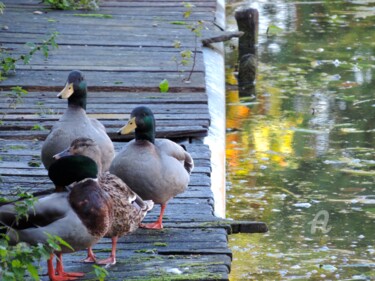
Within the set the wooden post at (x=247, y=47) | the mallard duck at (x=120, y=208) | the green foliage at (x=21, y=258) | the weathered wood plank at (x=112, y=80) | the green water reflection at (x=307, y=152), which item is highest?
the green foliage at (x=21, y=258)

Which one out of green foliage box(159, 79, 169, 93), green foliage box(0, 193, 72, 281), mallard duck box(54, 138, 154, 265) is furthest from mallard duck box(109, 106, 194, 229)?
green foliage box(159, 79, 169, 93)

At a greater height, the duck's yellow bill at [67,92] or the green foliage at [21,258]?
the duck's yellow bill at [67,92]

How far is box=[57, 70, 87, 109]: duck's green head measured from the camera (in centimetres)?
690

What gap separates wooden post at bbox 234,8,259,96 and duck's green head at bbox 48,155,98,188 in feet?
25.2

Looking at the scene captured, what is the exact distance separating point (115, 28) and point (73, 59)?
172 cm

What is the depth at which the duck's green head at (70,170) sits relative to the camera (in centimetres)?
541

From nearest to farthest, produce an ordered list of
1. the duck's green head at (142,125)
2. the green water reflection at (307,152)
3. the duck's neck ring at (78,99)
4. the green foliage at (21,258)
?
1. the green foliage at (21,258)
2. the duck's green head at (142,125)
3. the duck's neck ring at (78,99)
4. the green water reflection at (307,152)

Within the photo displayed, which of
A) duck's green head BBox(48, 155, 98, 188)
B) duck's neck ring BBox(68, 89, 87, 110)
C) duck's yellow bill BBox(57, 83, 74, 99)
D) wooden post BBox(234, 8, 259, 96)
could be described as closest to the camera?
duck's green head BBox(48, 155, 98, 188)

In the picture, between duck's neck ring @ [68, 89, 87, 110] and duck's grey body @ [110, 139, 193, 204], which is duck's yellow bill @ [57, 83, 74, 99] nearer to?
duck's neck ring @ [68, 89, 87, 110]

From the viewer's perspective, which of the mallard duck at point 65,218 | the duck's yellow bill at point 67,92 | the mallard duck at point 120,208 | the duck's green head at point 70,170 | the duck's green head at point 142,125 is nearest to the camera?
the mallard duck at point 65,218

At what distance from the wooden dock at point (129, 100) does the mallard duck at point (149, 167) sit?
231 mm

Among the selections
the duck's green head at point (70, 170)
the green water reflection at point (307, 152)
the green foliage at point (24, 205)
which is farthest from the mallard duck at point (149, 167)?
the green water reflection at point (307, 152)

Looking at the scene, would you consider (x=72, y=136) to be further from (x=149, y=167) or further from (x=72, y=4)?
(x=72, y=4)

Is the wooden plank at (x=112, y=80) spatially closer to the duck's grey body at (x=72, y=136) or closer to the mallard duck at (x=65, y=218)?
the duck's grey body at (x=72, y=136)
